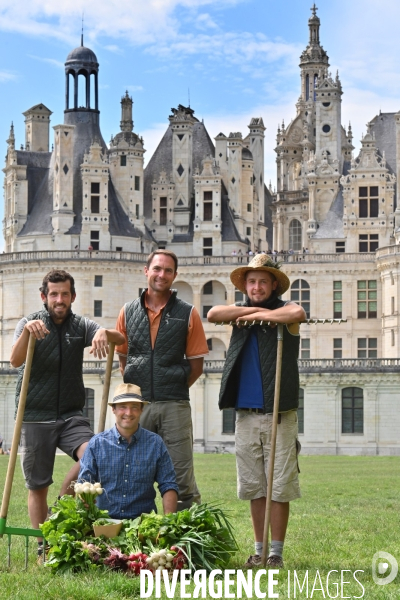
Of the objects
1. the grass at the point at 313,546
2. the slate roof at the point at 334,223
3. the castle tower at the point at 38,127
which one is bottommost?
the grass at the point at 313,546

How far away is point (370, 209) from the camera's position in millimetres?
72562

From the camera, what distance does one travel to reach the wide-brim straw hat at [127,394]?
1179 cm

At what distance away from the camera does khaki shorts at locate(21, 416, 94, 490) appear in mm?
12836

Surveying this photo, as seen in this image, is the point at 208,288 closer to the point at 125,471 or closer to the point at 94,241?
the point at 94,241

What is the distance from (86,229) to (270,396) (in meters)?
60.0

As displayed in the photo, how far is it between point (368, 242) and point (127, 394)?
60.9 meters

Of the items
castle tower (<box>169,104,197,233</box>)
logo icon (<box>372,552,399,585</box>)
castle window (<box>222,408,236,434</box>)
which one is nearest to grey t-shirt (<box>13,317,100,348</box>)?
logo icon (<box>372,552,399,585</box>)

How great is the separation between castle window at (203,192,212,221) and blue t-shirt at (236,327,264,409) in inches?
2473

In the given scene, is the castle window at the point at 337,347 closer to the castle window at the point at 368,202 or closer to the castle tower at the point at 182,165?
the castle window at the point at 368,202

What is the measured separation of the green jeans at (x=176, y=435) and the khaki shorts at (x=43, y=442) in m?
0.61

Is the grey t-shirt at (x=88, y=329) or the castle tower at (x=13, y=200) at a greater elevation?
the castle tower at (x=13, y=200)

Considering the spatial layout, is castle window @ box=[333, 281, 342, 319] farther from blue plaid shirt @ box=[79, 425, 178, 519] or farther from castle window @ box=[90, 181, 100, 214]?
blue plaid shirt @ box=[79, 425, 178, 519]

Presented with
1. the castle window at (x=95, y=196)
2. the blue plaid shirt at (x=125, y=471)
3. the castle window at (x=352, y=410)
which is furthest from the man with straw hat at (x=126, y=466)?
the castle window at (x=95, y=196)

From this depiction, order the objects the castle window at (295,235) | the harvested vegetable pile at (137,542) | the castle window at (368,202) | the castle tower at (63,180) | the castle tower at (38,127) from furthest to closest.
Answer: the castle window at (295,235)
the castle tower at (38,127)
the castle window at (368,202)
the castle tower at (63,180)
the harvested vegetable pile at (137,542)
